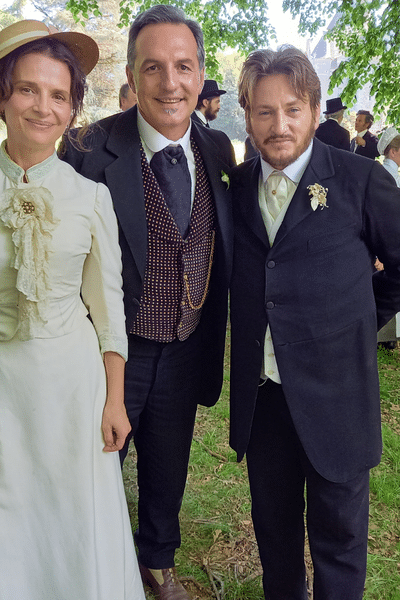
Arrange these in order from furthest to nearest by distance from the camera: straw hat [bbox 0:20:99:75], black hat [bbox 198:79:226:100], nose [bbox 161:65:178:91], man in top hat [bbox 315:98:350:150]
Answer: man in top hat [bbox 315:98:350:150] < black hat [bbox 198:79:226:100] < nose [bbox 161:65:178:91] < straw hat [bbox 0:20:99:75]

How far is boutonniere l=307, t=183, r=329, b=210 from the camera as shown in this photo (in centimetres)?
174

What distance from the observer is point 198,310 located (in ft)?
7.22

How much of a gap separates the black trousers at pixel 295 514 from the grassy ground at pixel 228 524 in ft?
1.49

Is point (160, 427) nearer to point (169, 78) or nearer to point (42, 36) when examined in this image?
point (169, 78)

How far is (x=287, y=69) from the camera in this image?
1.74 metres

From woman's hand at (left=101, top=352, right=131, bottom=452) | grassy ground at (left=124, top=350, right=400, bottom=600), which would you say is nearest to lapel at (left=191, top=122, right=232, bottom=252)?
woman's hand at (left=101, top=352, right=131, bottom=452)

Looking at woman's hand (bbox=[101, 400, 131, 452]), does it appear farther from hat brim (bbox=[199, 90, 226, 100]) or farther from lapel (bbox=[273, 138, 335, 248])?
hat brim (bbox=[199, 90, 226, 100])

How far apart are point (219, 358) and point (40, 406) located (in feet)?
2.95

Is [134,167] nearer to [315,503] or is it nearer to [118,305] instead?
[118,305]

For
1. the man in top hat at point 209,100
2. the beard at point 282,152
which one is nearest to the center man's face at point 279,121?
the beard at point 282,152

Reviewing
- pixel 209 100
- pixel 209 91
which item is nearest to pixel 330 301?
pixel 209 91

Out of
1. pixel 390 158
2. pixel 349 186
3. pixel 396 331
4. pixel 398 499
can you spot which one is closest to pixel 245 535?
pixel 398 499

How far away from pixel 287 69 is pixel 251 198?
0.43m

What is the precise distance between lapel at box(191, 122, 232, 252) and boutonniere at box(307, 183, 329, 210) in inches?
15.3
